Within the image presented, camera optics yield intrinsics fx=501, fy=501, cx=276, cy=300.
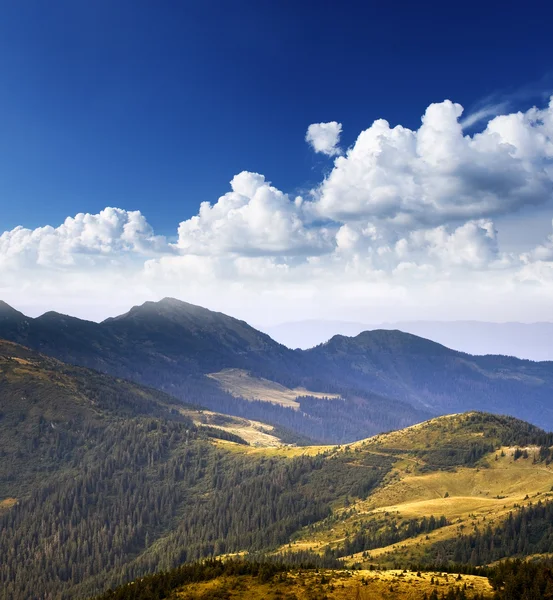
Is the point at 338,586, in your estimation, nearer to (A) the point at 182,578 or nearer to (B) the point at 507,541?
(A) the point at 182,578

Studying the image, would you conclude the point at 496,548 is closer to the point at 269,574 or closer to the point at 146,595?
the point at 269,574

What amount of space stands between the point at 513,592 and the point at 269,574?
43823 millimetres

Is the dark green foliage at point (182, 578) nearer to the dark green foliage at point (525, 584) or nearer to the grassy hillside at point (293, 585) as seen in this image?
the grassy hillside at point (293, 585)

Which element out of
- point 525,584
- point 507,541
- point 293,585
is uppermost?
point 525,584

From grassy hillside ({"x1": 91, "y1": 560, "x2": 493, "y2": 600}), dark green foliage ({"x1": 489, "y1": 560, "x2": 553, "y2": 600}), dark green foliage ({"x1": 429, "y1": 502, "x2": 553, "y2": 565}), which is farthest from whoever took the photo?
dark green foliage ({"x1": 429, "y1": 502, "x2": 553, "y2": 565})

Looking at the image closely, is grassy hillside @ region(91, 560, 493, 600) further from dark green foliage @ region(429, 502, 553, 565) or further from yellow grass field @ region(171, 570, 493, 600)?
dark green foliage @ region(429, 502, 553, 565)

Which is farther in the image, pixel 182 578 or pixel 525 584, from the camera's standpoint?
pixel 182 578

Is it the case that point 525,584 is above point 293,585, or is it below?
above

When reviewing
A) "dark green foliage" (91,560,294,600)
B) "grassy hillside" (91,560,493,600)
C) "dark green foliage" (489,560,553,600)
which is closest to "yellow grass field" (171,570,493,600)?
"grassy hillside" (91,560,493,600)

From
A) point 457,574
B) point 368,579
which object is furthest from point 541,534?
point 368,579

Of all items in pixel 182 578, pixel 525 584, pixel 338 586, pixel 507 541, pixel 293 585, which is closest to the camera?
pixel 525 584

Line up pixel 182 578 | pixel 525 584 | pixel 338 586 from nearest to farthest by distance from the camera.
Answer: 1. pixel 525 584
2. pixel 338 586
3. pixel 182 578

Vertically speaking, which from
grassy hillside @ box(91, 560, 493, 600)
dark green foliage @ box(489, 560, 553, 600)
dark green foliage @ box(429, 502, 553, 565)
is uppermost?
dark green foliage @ box(489, 560, 553, 600)

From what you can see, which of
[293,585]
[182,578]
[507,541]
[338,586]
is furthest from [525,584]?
[507,541]
